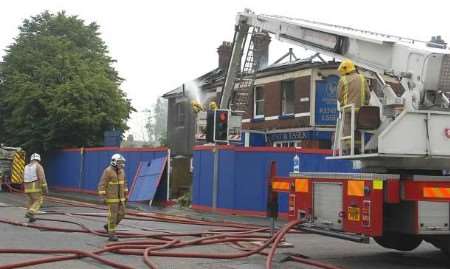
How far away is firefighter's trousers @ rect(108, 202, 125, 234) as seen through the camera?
1226 centimetres

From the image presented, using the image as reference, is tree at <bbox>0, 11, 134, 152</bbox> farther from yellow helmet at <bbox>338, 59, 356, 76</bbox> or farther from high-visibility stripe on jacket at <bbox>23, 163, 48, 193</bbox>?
yellow helmet at <bbox>338, 59, 356, 76</bbox>

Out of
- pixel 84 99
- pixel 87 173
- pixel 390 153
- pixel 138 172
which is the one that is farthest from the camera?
pixel 84 99

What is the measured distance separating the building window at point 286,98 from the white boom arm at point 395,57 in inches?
588

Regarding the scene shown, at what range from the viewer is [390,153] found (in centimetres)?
895

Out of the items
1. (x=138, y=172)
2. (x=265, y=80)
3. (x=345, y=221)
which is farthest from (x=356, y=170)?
(x=265, y=80)

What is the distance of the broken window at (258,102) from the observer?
30.0 m

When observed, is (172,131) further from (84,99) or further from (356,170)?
(356,170)

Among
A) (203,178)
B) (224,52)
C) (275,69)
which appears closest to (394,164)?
(203,178)

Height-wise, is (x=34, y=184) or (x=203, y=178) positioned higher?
(x=203, y=178)

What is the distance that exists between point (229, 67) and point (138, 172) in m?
6.50

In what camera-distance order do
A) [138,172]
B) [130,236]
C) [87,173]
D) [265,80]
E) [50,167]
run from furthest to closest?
[50,167] < [87,173] < [265,80] < [138,172] < [130,236]

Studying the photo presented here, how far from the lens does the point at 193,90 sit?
36.7 metres

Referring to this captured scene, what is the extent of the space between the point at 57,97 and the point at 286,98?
12875mm

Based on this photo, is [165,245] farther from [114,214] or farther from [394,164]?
[394,164]
